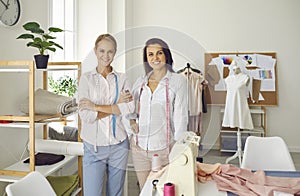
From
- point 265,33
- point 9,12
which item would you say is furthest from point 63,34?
point 265,33

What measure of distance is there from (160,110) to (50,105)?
124 cm

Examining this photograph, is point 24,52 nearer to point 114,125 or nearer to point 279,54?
point 114,125

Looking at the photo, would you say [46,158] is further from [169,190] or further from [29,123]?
[169,190]

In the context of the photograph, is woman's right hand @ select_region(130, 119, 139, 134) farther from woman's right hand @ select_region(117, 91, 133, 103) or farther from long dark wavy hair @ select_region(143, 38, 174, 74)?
long dark wavy hair @ select_region(143, 38, 174, 74)

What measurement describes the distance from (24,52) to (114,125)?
1.42 m

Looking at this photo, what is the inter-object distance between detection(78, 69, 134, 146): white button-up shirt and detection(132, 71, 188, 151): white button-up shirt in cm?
9

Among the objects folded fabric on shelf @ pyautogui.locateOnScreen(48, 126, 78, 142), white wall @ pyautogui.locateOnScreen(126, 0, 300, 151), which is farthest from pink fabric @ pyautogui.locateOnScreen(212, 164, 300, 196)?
white wall @ pyautogui.locateOnScreen(126, 0, 300, 151)

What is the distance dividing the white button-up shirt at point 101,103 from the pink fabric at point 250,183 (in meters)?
0.56

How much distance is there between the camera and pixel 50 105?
2119 mm

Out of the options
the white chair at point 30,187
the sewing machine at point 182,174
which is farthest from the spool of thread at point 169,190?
the white chair at point 30,187

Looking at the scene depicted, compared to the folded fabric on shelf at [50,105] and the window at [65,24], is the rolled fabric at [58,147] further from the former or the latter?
the window at [65,24]

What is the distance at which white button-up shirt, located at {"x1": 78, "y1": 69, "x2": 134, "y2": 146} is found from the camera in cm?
130

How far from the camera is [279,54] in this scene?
4.74 meters

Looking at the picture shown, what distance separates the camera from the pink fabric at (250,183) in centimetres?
142
